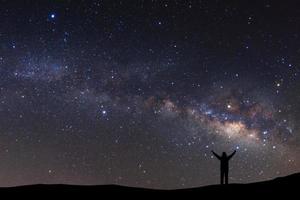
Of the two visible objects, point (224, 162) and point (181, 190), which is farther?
point (224, 162)

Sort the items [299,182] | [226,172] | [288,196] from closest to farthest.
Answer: [288,196] < [299,182] < [226,172]

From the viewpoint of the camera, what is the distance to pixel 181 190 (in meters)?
10.7

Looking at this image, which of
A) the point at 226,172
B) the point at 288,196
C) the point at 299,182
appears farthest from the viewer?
the point at 226,172

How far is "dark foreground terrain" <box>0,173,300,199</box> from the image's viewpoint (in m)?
9.73

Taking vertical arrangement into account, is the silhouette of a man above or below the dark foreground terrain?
above

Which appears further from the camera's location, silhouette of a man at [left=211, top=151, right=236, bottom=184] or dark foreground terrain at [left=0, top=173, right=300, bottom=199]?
silhouette of a man at [left=211, top=151, right=236, bottom=184]

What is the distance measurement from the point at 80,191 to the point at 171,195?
2.13 metres

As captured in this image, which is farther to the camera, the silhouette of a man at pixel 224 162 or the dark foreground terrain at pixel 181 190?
the silhouette of a man at pixel 224 162

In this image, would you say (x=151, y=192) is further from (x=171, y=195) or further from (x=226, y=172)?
(x=226, y=172)

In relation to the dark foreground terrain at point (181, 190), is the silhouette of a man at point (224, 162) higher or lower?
higher

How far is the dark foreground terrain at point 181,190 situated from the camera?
9734mm

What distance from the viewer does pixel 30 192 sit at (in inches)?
412

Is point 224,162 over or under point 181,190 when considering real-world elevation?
over

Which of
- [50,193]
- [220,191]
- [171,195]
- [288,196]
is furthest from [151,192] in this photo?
[288,196]
